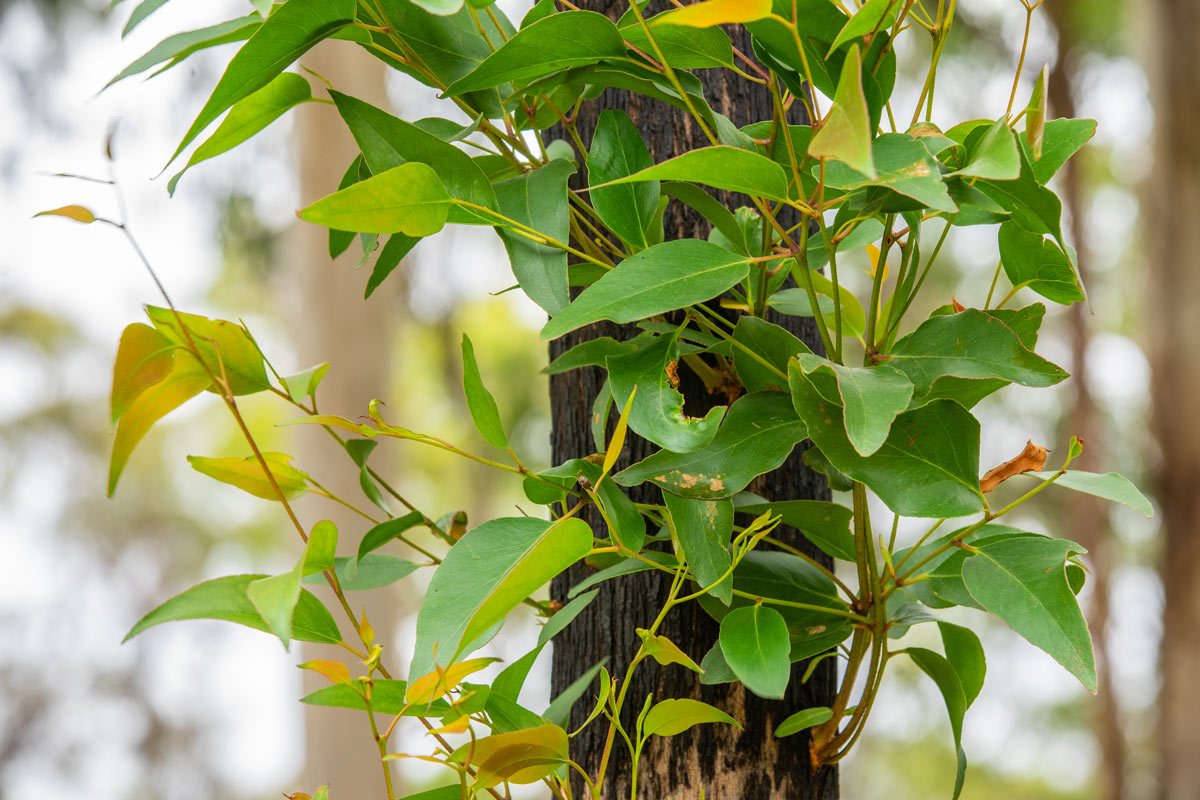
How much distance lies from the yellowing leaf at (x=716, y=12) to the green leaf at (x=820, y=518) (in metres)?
0.19

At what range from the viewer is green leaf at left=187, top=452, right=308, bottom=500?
0.37 meters

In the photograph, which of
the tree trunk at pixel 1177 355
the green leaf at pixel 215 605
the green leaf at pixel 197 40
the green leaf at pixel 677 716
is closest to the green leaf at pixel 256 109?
the green leaf at pixel 197 40

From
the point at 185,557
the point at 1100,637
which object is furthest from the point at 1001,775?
the point at 185,557

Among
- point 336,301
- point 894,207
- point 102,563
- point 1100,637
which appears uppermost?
point 894,207

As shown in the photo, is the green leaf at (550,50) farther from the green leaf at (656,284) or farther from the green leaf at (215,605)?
the green leaf at (215,605)

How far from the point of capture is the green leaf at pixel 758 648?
0.30 metres

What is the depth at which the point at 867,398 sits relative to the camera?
10.7 inches

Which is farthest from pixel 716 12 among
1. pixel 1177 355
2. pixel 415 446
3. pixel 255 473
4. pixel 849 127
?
pixel 415 446

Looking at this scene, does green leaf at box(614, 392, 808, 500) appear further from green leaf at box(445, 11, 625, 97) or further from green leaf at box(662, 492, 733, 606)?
green leaf at box(445, 11, 625, 97)

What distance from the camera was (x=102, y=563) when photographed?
6223mm

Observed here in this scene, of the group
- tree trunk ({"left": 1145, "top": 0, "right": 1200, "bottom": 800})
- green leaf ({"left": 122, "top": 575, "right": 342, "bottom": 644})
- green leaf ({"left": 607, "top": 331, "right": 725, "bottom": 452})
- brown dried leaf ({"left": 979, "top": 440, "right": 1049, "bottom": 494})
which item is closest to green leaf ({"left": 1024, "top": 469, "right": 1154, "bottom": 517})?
brown dried leaf ({"left": 979, "top": 440, "right": 1049, "bottom": 494})

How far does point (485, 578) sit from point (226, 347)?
153 millimetres

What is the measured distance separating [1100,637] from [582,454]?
340cm

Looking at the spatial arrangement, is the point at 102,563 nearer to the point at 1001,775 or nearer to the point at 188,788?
the point at 188,788
